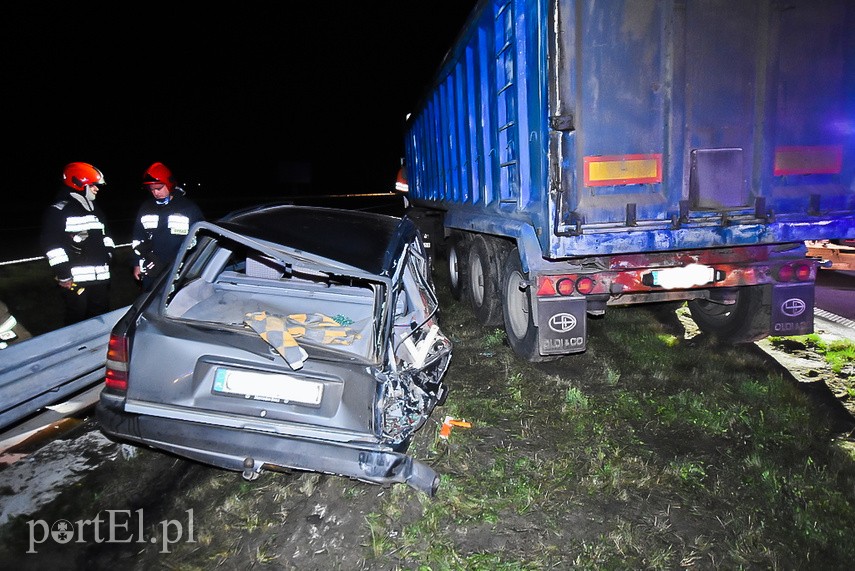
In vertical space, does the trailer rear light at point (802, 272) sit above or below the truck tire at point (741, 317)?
above

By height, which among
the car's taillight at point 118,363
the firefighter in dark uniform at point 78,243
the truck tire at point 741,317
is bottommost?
the truck tire at point 741,317

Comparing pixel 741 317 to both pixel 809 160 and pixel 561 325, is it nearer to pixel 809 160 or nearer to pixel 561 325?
pixel 809 160

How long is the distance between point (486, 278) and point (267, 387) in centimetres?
376

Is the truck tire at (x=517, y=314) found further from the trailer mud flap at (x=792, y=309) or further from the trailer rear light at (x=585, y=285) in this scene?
the trailer mud flap at (x=792, y=309)

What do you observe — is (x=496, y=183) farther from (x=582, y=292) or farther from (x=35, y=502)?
(x=35, y=502)

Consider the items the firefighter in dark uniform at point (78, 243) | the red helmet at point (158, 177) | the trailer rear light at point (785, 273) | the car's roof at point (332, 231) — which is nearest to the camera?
the car's roof at point (332, 231)

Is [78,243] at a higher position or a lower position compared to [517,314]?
higher

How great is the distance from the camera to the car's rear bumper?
261cm

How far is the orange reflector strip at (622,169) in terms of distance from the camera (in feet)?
12.7

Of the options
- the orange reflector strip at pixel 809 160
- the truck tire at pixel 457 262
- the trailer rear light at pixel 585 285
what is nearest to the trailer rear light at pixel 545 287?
the trailer rear light at pixel 585 285

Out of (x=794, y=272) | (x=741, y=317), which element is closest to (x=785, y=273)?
(x=794, y=272)

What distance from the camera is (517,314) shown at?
5.32 meters

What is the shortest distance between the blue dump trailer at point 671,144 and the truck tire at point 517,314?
38 centimetres

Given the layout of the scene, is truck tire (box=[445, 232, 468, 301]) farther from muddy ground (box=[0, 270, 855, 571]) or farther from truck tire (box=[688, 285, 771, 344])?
muddy ground (box=[0, 270, 855, 571])
